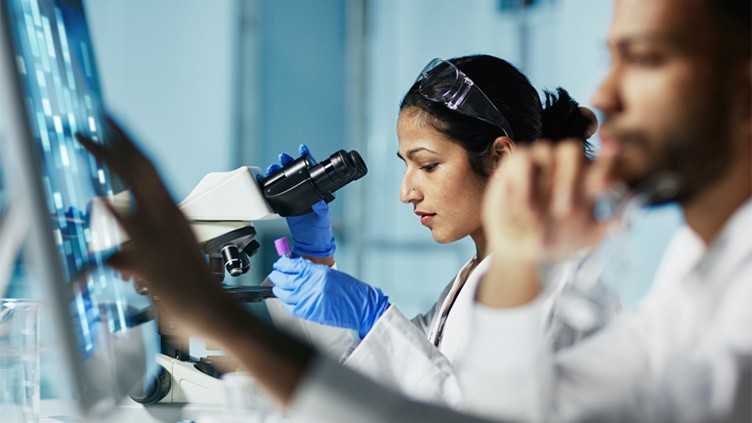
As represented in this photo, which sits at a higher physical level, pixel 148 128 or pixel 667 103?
pixel 667 103

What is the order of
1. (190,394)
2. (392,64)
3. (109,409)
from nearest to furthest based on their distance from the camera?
(109,409) < (190,394) < (392,64)

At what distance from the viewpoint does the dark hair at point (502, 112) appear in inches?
71.6

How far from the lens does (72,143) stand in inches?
30.5

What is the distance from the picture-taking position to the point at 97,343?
0.75m

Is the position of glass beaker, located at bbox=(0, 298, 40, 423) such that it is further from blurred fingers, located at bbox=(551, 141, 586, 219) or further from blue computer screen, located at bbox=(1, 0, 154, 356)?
blurred fingers, located at bbox=(551, 141, 586, 219)

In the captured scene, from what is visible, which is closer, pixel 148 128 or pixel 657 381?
pixel 657 381

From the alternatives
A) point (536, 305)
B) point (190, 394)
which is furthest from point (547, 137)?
point (536, 305)

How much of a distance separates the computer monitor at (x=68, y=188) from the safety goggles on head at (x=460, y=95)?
3.43 ft

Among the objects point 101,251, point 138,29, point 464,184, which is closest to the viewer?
point 101,251

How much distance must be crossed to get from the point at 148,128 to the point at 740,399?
4.32 meters

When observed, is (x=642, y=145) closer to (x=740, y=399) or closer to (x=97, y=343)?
(x=740, y=399)

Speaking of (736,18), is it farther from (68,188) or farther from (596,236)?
(68,188)

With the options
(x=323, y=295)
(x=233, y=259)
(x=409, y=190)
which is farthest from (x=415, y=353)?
(x=409, y=190)

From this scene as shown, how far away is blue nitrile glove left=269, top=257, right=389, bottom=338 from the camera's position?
5.75 ft
